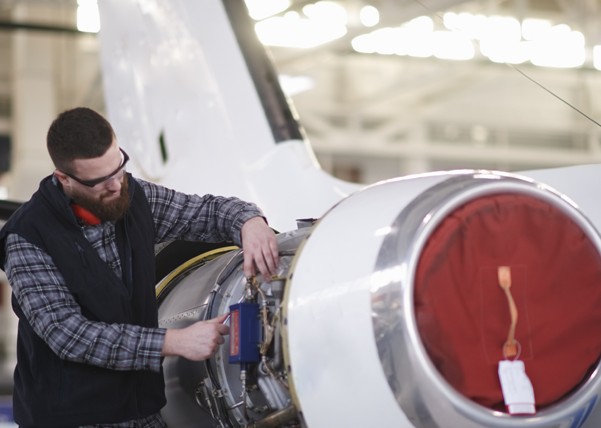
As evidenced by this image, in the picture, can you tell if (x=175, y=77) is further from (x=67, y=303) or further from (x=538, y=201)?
(x=538, y=201)

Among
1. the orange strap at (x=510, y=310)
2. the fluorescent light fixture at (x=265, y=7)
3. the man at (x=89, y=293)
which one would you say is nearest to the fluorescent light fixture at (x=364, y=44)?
the fluorescent light fixture at (x=265, y=7)

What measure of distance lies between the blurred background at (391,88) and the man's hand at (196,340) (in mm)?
13676

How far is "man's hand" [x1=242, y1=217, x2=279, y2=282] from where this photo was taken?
6.40 ft

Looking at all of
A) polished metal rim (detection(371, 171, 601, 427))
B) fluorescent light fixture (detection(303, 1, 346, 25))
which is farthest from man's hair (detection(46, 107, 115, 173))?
fluorescent light fixture (detection(303, 1, 346, 25))

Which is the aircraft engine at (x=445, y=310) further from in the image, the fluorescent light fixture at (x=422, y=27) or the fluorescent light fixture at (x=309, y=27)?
the fluorescent light fixture at (x=422, y=27)

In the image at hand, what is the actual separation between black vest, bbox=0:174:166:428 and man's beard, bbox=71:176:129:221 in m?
0.05

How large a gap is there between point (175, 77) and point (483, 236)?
107 inches

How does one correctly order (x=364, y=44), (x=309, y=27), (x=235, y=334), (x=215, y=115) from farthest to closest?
(x=364, y=44) < (x=309, y=27) < (x=215, y=115) < (x=235, y=334)

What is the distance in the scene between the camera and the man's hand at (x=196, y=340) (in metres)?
1.87

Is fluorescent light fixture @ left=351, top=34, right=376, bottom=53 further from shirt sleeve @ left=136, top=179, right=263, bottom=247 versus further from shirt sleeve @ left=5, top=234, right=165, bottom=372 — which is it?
shirt sleeve @ left=5, top=234, right=165, bottom=372

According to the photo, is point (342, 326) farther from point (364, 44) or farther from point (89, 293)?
point (364, 44)

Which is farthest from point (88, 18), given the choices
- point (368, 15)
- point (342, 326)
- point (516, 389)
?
point (516, 389)

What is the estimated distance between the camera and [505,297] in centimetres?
147

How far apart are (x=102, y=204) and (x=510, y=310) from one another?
1210 millimetres
